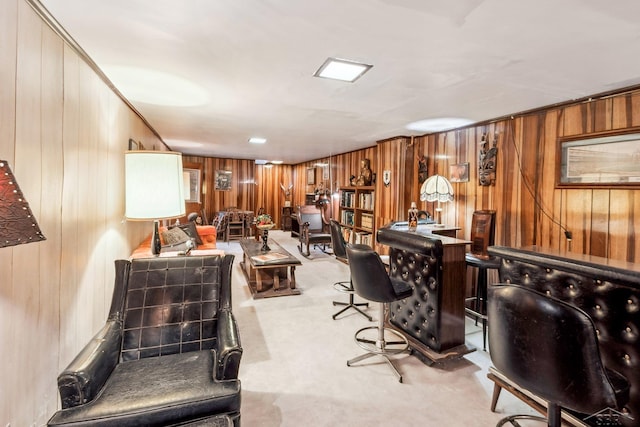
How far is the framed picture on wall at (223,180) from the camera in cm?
873

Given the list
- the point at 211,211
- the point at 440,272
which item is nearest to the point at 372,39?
the point at 440,272

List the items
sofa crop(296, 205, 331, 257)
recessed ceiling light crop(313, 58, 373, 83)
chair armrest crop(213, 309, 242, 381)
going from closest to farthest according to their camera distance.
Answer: chair armrest crop(213, 309, 242, 381)
recessed ceiling light crop(313, 58, 373, 83)
sofa crop(296, 205, 331, 257)

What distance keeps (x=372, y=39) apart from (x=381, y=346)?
225cm

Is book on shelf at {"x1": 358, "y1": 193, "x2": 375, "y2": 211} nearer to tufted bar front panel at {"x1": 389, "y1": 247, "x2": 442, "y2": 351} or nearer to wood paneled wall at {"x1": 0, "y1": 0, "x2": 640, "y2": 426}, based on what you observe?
wood paneled wall at {"x1": 0, "y1": 0, "x2": 640, "y2": 426}

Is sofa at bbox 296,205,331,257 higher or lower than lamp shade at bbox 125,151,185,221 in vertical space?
lower

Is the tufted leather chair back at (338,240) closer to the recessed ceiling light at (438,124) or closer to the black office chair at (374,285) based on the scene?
the black office chair at (374,285)

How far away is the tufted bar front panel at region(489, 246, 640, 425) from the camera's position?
54.7 inches

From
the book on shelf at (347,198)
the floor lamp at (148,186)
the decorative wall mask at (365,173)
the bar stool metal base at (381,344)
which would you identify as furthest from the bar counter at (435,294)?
the book on shelf at (347,198)

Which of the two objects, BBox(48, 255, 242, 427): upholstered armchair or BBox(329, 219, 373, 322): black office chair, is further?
BBox(329, 219, 373, 322): black office chair

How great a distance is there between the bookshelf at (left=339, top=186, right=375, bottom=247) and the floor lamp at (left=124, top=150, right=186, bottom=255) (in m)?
3.93

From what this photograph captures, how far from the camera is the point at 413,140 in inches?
183

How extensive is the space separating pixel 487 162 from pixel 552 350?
2825 millimetres

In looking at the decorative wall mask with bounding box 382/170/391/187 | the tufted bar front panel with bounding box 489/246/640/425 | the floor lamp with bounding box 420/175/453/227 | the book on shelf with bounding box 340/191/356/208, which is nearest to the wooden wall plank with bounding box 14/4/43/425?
the tufted bar front panel with bounding box 489/246/640/425

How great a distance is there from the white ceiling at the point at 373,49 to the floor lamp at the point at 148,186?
2.36 ft
